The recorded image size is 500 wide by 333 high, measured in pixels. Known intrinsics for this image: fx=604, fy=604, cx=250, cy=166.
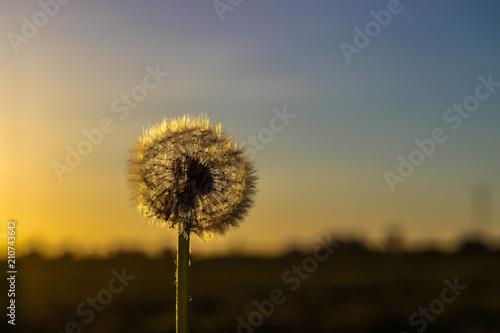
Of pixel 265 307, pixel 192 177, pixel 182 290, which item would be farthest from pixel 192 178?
pixel 265 307

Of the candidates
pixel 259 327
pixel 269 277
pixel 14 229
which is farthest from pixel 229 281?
pixel 14 229

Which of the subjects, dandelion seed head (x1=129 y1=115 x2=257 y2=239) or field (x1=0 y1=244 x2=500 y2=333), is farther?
field (x1=0 y1=244 x2=500 y2=333)

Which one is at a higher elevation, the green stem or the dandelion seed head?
the dandelion seed head

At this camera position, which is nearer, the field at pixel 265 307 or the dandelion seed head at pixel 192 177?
the dandelion seed head at pixel 192 177

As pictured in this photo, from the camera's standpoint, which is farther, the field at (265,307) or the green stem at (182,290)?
the field at (265,307)

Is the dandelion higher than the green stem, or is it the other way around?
the dandelion

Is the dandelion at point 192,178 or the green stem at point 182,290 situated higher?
the dandelion at point 192,178

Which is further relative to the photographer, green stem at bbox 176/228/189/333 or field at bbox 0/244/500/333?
field at bbox 0/244/500/333

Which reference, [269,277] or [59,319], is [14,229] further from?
[269,277]
